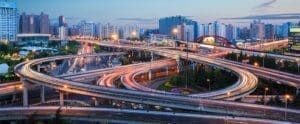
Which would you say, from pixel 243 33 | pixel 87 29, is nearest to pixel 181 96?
pixel 243 33

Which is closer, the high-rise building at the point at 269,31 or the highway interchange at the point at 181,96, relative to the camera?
the highway interchange at the point at 181,96

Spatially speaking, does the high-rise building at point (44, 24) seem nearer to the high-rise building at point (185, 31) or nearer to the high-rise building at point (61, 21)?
the high-rise building at point (61, 21)

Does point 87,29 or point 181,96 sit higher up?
point 87,29

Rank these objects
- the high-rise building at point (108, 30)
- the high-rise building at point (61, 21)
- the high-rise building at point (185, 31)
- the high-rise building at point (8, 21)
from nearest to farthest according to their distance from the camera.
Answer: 1. the high-rise building at point (8, 21)
2. the high-rise building at point (185, 31)
3. the high-rise building at point (108, 30)
4. the high-rise building at point (61, 21)

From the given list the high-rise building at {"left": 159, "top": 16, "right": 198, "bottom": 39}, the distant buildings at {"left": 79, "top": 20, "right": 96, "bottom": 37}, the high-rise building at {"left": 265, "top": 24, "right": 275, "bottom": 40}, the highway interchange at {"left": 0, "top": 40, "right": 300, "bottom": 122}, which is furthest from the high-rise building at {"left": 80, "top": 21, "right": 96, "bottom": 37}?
the highway interchange at {"left": 0, "top": 40, "right": 300, "bottom": 122}

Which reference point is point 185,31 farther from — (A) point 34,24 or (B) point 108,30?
(A) point 34,24

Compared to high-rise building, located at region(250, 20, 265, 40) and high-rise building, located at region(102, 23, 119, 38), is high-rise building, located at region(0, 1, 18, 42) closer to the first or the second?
high-rise building, located at region(102, 23, 119, 38)

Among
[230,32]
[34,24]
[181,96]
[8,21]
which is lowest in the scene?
[181,96]

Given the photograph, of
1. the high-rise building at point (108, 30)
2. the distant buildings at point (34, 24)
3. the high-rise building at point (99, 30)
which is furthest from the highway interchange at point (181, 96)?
the high-rise building at point (99, 30)
